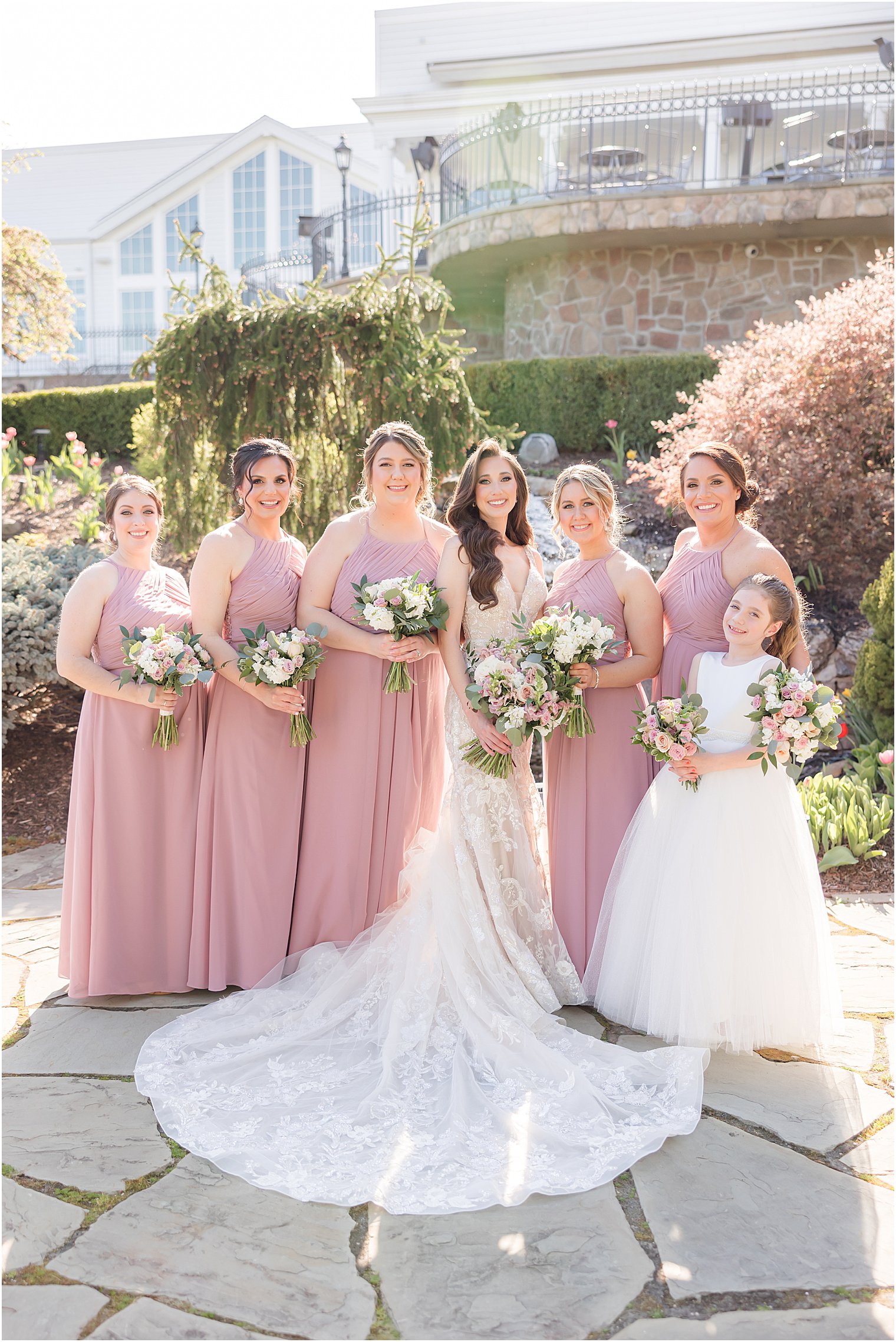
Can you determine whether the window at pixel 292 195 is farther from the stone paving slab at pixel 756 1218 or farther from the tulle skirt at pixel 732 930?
the stone paving slab at pixel 756 1218

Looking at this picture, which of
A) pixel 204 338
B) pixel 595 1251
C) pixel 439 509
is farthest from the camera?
pixel 439 509

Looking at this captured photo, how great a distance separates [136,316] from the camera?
90.5 ft

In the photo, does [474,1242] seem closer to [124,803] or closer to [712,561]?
[124,803]

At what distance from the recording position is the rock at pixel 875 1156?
3.28 m

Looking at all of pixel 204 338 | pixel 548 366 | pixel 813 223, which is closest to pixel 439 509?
pixel 204 338

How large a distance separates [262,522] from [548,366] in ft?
33.9

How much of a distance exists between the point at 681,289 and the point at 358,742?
511 inches

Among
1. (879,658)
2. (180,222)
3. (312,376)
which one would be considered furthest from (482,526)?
(180,222)

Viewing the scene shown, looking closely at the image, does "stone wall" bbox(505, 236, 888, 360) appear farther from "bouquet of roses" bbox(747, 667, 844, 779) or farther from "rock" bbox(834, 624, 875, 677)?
"bouquet of roses" bbox(747, 667, 844, 779)

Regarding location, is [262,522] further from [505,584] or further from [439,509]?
[439,509]

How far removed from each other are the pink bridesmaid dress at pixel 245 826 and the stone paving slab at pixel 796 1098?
1972 millimetres

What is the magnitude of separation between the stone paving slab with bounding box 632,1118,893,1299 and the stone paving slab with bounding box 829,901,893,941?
8.18 ft

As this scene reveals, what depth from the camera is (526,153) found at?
16797 mm

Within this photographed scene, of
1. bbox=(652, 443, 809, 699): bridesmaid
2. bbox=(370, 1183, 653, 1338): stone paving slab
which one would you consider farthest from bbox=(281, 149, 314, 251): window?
bbox=(370, 1183, 653, 1338): stone paving slab
